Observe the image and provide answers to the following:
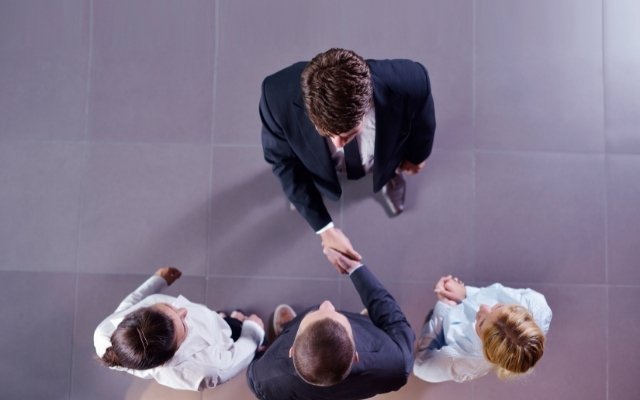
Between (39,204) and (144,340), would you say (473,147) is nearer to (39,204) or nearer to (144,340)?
(144,340)

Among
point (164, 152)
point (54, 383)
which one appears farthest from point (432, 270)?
point (54, 383)

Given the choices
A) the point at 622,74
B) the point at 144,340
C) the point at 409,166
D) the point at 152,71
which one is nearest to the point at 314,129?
the point at 409,166

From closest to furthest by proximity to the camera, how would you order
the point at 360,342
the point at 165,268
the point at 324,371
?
1. the point at 324,371
2. the point at 360,342
3. the point at 165,268

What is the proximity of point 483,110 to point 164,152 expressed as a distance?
190 centimetres

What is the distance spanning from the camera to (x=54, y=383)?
Result: 2.63 meters

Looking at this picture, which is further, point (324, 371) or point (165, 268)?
point (165, 268)

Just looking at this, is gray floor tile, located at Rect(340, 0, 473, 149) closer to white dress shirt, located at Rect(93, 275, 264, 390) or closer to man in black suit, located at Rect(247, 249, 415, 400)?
man in black suit, located at Rect(247, 249, 415, 400)

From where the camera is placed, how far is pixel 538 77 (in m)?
2.70

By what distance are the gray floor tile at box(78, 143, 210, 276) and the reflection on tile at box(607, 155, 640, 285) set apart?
2383 mm

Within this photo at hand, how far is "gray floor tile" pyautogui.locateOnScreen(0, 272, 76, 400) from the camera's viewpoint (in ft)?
8.64

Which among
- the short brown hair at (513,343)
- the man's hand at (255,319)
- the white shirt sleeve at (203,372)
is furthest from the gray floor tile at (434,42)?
the white shirt sleeve at (203,372)

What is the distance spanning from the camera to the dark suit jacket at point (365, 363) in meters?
1.77

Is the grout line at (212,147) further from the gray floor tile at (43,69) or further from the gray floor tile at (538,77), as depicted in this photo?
the gray floor tile at (538,77)

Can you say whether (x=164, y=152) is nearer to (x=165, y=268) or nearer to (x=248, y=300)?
(x=165, y=268)
